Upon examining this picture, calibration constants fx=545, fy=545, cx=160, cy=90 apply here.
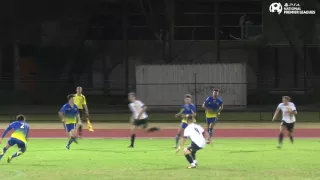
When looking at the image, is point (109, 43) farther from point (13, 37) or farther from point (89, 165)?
point (89, 165)

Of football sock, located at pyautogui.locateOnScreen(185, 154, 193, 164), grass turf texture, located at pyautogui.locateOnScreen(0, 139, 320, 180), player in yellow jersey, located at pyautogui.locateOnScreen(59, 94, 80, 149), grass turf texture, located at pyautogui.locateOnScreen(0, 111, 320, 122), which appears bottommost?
grass turf texture, located at pyautogui.locateOnScreen(0, 111, 320, 122)

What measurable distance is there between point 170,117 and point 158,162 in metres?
19.4

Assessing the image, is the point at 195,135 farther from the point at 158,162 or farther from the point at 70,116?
the point at 70,116

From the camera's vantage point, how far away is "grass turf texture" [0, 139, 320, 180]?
12898 millimetres

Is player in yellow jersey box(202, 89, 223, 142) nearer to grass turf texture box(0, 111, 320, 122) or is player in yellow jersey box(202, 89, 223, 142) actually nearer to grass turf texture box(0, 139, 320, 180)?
grass turf texture box(0, 139, 320, 180)

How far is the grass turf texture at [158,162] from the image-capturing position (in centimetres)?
1290

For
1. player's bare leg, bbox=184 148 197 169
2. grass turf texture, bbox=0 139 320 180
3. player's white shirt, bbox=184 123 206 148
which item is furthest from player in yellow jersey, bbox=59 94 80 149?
player's white shirt, bbox=184 123 206 148

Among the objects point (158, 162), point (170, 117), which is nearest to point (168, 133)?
point (170, 117)

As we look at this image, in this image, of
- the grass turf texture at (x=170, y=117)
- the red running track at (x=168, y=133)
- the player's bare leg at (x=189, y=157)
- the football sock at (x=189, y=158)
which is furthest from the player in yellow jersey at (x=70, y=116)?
the grass turf texture at (x=170, y=117)

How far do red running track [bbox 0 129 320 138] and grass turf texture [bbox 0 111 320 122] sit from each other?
5611 millimetres

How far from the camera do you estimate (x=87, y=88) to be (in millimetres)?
43750

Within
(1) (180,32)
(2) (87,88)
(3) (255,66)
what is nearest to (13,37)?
(2) (87,88)

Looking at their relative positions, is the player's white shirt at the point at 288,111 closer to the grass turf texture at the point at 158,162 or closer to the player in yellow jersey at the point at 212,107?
the grass turf texture at the point at 158,162

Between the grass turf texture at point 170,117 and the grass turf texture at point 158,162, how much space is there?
11891 millimetres
